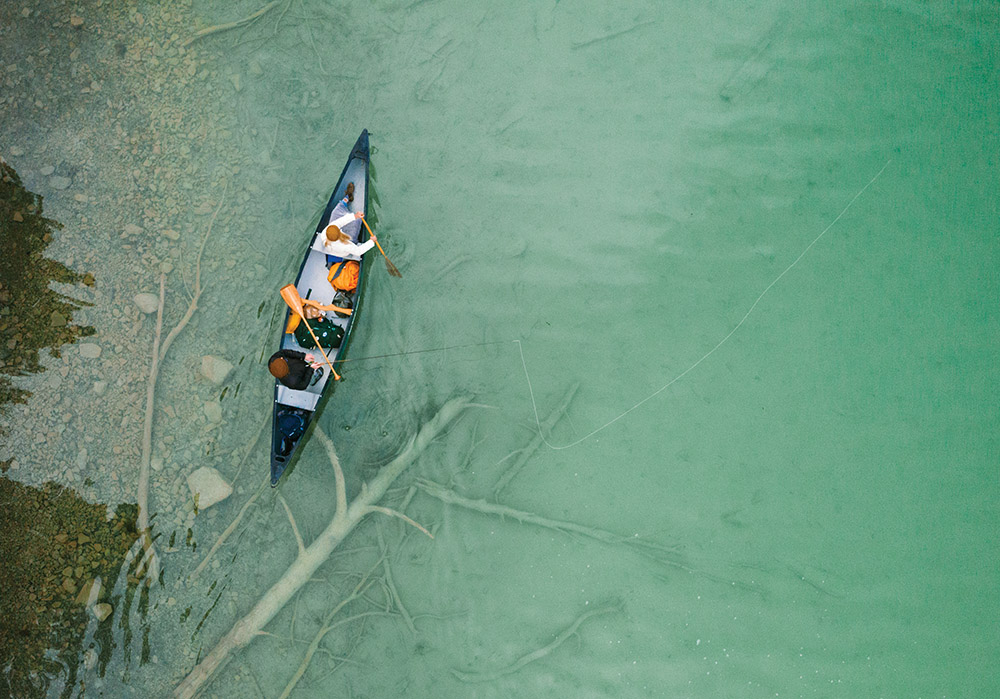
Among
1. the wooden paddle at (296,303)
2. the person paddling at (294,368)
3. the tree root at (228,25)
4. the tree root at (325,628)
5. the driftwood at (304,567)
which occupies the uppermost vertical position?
the tree root at (228,25)

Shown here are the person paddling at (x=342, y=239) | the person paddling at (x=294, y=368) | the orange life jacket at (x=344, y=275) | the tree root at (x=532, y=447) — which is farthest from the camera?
the tree root at (x=532, y=447)

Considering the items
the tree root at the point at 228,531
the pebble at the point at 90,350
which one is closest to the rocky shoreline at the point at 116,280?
the pebble at the point at 90,350

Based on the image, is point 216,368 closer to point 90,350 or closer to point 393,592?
point 90,350

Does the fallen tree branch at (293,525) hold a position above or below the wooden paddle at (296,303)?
below

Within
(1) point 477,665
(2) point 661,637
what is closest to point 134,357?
(1) point 477,665

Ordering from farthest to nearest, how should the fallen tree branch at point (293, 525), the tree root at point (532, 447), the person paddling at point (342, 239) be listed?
1. the tree root at point (532, 447)
2. the fallen tree branch at point (293, 525)
3. the person paddling at point (342, 239)

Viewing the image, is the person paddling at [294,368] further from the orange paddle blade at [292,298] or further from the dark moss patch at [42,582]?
the dark moss patch at [42,582]

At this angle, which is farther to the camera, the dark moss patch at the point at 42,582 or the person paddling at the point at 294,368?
the dark moss patch at the point at 42,582

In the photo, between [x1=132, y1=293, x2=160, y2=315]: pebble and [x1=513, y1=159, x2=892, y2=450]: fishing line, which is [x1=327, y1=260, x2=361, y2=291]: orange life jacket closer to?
[x1=513, y1=159, x2=892, y2=450]: fishing line
